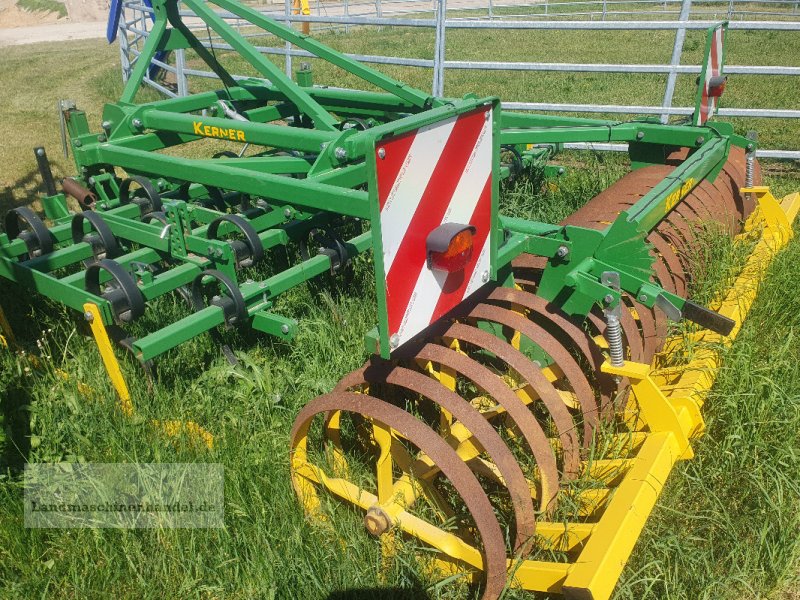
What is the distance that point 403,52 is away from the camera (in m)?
14.9

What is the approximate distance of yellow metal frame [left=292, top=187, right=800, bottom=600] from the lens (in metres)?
1.95

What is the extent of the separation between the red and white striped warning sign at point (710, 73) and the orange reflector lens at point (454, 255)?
2.59m

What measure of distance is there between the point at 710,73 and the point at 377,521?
338 centimetres

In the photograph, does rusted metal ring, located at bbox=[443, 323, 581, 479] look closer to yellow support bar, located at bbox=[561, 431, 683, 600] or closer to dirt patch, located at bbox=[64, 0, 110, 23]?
yellow support bar, located at bbox=[561, 431, 683, 600]

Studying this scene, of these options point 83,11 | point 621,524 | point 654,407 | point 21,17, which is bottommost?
point 621,524

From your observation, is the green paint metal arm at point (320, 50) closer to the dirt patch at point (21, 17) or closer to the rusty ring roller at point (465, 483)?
the rusty ring roller at point (465, 483)

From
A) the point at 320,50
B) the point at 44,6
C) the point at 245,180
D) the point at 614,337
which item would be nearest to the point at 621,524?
the point at 614,337

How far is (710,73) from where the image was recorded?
404 cm

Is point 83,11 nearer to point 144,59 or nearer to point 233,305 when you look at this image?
point 144,59

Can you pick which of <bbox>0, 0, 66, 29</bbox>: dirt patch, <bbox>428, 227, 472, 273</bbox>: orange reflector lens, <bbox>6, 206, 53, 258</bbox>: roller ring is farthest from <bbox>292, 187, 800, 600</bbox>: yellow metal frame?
<bbox>0, 0, 66, 29</bbox>: dirt patch

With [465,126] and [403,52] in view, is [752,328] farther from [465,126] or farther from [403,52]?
[403,52]

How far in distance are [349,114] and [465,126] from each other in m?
3.14

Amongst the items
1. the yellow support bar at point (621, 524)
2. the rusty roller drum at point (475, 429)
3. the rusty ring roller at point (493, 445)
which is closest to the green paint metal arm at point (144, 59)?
the rusty roller drum at point (475, 429)

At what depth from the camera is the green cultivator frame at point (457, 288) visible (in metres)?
2.01
